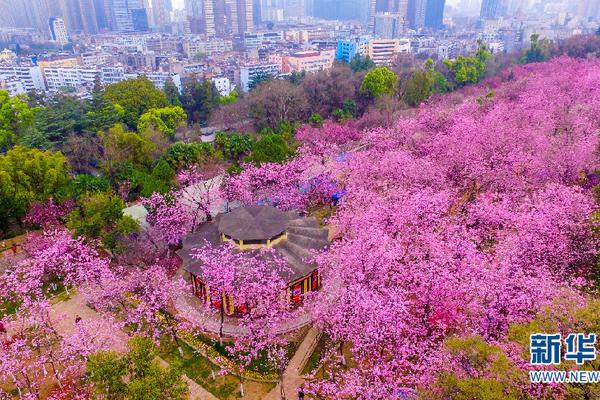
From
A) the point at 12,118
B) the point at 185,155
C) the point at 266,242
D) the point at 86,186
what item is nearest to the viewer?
the point at 266,242

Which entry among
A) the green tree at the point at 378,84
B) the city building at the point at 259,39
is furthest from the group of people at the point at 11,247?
the city building at the point at 259,39

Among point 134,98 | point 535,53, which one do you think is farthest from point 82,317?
point 535,53

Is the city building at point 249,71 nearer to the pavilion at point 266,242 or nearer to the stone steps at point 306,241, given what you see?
the pavilion at point 266,242

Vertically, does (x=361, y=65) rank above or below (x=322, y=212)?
above

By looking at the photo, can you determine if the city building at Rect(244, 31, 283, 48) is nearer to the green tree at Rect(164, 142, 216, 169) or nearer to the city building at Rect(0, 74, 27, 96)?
the city building at Rect(0, 74, 27, 96)

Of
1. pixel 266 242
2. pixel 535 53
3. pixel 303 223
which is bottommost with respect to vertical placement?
pixel 303 223

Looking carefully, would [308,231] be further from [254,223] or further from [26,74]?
[26,74]

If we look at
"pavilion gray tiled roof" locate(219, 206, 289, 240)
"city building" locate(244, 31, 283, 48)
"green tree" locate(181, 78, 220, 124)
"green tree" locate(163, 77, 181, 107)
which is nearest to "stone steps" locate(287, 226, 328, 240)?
"pavilion gray tiled roof" locate(219, 206, 289, 240)
